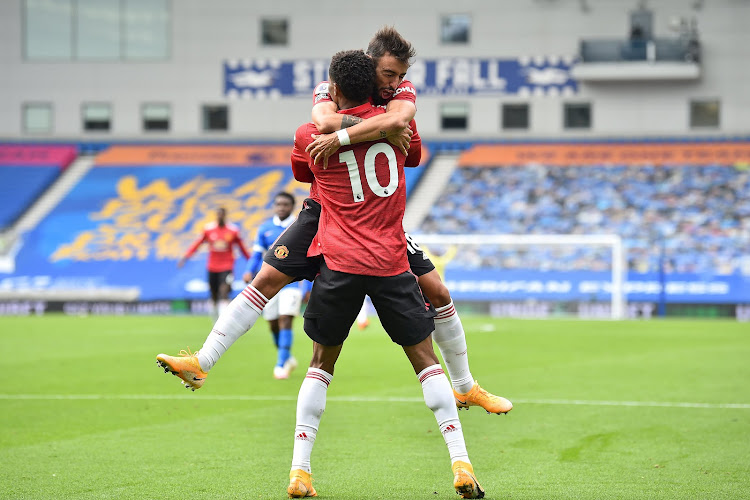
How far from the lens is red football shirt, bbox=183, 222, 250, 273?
18.3 m

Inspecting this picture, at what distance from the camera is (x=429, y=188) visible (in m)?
34.8

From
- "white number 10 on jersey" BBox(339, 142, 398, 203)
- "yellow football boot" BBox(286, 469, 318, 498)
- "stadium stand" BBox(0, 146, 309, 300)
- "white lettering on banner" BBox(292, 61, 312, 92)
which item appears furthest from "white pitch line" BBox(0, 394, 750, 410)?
"white lettering on banner" BBox(292, 61, 312, 92)

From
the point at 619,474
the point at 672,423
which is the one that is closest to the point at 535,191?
the point at 672,423

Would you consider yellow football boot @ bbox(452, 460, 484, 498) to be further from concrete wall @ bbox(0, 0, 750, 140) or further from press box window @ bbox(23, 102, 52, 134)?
press box window @ bbox(23, 102, 52, 134)

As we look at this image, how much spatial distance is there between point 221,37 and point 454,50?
8923mm

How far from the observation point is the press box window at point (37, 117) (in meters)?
39.3

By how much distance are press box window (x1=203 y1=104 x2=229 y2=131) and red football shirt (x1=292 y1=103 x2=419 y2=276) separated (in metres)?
34.4

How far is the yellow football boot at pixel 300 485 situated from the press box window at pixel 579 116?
1313 inches

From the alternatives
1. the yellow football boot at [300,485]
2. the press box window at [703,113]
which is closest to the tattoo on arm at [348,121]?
the yellow football boot at [300,485]

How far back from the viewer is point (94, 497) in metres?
5.26

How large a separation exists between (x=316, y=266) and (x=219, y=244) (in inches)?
536

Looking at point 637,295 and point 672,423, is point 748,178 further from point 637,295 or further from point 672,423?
point 672,423

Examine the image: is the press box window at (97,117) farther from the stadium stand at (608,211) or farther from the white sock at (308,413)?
the white sock at (308,413)

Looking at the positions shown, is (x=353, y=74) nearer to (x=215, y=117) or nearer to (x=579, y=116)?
(x=579, y=116)
